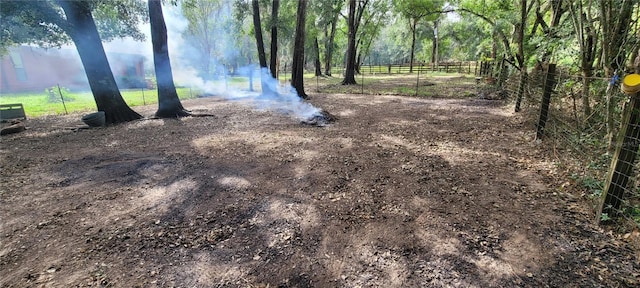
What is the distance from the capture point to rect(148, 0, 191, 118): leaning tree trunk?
7992mm

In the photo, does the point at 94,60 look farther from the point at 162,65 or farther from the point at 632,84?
the point at 632,84

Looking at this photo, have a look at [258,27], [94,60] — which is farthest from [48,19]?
[258,27]

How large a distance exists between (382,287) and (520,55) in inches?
→ 346

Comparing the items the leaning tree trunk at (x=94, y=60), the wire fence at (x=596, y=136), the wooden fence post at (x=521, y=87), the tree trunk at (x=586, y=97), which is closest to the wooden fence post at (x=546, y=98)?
the wire fence at (x=596, y=136)

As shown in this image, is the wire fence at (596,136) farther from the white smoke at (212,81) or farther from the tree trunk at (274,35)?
the tree trunk at (274,35)

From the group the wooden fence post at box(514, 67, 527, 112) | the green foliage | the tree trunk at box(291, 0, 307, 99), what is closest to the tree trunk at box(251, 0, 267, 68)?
the tree trunk at box(291, 0, 307, 99)

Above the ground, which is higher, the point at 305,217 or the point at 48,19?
the point at 48,19

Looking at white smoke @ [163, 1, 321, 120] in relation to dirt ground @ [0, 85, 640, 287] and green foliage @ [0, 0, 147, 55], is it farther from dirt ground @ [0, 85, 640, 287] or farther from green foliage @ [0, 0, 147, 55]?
dirt ground @ [0, 85, 640, 287]

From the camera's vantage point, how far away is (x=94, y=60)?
300 inches

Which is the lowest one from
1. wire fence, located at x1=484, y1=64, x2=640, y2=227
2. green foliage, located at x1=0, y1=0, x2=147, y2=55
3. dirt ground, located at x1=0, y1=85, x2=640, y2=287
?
dirt ground, located at x1=0, y1=85, x2=640, y2=287

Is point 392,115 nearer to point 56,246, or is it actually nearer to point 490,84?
point 490,84

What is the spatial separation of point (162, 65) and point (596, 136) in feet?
32.8

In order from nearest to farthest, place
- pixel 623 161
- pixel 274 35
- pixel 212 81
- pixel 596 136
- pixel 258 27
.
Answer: pixel 623 161 < pixel 596 136 < pixel 258 27 < pixel 274 35 < pixel 212 81

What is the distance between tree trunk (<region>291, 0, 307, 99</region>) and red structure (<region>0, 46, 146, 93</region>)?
16.1m
